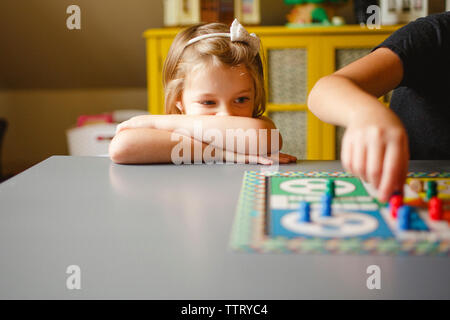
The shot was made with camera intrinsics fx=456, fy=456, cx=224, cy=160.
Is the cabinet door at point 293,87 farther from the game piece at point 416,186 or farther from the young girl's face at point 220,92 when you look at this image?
the game piece at point 416,186

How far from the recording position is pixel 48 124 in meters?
Result: 3.36

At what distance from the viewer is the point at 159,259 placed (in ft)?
1.29

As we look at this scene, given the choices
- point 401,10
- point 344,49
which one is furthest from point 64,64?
point 401,10

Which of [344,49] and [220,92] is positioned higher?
[344,49]

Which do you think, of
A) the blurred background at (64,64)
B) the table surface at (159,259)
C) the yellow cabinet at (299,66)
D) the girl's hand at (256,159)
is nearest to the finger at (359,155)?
the table surface at (159,259)

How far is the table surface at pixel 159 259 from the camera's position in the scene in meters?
0.34

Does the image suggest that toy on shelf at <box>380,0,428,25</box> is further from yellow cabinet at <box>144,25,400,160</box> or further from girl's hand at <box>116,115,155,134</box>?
girl's hand at <box>116,115,155,134</box>

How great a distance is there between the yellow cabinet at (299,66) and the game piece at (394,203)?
6.34ft

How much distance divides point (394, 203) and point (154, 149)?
0.46 meters

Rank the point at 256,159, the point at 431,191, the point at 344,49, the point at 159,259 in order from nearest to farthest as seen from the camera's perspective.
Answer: the point at 159,259 → the point at 431,191 → the point at 256,159 → the point at 344,49

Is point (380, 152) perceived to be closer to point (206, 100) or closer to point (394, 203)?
point (394, 203)

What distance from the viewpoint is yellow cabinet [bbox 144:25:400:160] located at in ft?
7.70

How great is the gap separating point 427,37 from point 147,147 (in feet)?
1.86
